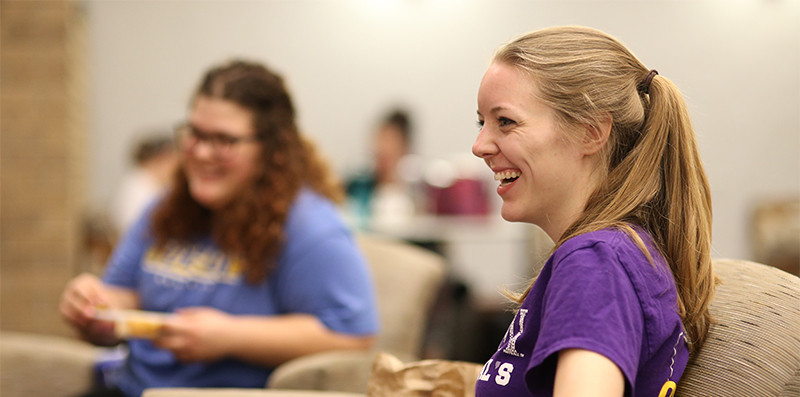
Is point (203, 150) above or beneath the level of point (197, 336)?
above

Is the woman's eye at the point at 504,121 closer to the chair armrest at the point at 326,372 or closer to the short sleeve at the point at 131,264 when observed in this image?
the chair armrest at the point at 326,372

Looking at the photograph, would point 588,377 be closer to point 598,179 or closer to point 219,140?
point 598,179

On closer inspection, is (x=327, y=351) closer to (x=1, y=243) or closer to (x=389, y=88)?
(x=1, y=243)

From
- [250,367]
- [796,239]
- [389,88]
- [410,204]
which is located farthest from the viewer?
[389,88]

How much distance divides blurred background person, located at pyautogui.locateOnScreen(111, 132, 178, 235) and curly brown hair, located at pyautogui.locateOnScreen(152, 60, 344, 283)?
2379 millimetres

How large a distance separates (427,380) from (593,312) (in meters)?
0.38

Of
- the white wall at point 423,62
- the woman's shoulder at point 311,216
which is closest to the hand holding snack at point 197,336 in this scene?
the woman's shoulder at point 311,216

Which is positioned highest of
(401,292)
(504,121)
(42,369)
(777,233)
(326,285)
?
(504,121)

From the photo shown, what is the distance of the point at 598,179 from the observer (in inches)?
33.1

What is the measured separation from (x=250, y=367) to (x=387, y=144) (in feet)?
10.4

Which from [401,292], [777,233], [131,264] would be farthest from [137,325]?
[777,233]

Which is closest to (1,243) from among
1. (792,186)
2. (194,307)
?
(194,307)

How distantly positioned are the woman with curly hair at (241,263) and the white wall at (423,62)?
12.5 ft

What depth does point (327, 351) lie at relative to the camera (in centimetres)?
155
